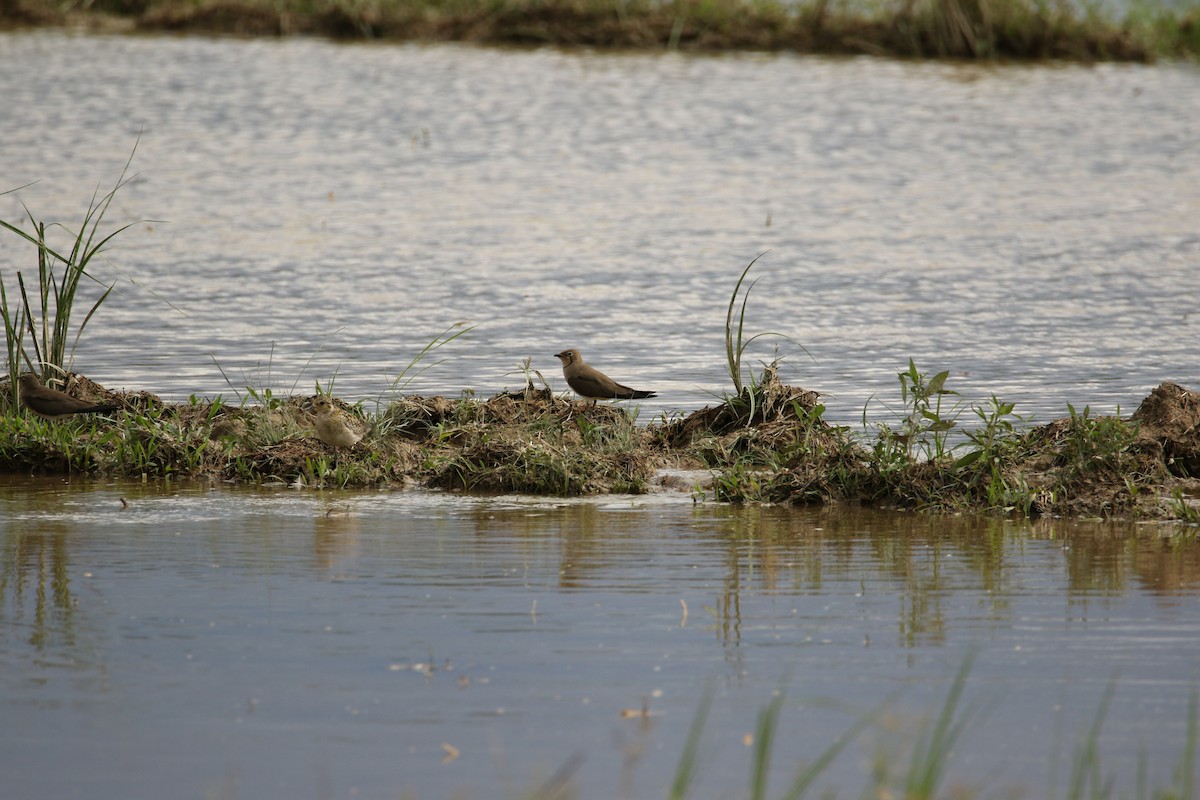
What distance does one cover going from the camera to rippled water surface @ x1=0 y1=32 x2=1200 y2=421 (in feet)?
36.1

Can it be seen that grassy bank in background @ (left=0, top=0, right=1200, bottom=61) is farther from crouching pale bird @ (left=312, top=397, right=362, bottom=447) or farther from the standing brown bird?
the standing brown bird

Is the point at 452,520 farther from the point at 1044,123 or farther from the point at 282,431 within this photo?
the point at 1044,123

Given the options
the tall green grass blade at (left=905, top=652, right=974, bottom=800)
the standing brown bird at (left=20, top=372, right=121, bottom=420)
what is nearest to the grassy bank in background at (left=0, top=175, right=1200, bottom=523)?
the standing brown bird at (left=20, top=372, right=121, bottom=420)

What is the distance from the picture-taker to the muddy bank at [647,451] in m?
7.47

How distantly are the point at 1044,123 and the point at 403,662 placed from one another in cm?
1832

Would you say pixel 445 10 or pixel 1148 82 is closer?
pixel 1148 82

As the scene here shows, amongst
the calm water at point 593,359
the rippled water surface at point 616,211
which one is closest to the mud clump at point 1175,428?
the calm water at point 593,359

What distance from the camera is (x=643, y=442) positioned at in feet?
27.9

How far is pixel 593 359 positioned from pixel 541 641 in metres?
5.45

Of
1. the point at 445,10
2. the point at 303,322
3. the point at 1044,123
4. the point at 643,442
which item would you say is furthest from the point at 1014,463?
the point at 445,10

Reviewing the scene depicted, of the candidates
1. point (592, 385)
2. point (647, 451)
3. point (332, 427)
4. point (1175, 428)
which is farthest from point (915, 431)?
point (332, 427)

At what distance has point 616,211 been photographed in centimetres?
1702

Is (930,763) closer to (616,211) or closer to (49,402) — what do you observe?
(49,402)

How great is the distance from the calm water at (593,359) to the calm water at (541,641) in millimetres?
20
